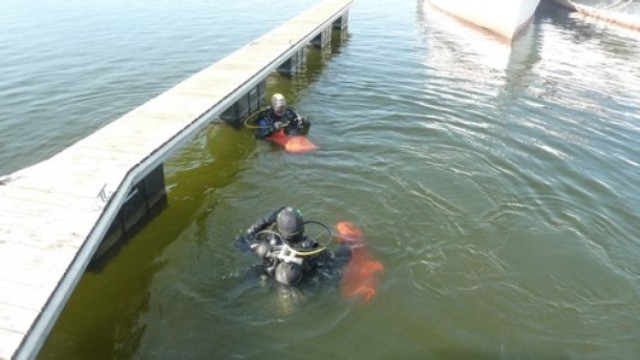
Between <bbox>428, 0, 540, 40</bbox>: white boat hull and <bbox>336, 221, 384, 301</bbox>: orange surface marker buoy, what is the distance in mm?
16821

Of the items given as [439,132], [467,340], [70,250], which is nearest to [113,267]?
[70,250]

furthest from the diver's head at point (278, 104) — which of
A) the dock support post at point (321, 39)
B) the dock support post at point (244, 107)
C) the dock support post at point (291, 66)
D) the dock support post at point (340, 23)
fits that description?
the dock support post at point (340, 23)

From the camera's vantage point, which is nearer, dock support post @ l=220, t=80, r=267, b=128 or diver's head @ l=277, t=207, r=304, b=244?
diver's head @ l=277, t=207, r=304, b=244

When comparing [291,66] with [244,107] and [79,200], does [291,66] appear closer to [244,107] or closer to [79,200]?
[244,107]

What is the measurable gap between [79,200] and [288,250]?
2.82 metres

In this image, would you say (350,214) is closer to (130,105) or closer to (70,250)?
(70,250)

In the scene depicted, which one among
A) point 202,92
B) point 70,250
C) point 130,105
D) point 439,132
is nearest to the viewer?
point 70,250

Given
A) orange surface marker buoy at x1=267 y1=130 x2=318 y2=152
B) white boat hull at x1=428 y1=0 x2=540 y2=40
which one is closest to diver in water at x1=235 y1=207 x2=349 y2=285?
orange surface marker buoy at x1=267 y1=130 x2=318 y2=152

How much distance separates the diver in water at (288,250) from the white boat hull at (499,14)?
17949 mm

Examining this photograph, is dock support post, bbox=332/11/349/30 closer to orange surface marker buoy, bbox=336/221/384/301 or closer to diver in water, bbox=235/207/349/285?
orange surface marker buoy, bbox=336/221/384/301

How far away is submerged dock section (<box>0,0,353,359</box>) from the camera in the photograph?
14.4 feet

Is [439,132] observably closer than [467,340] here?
No

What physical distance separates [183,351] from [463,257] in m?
4.19

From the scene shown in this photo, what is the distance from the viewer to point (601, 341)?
563 cm
